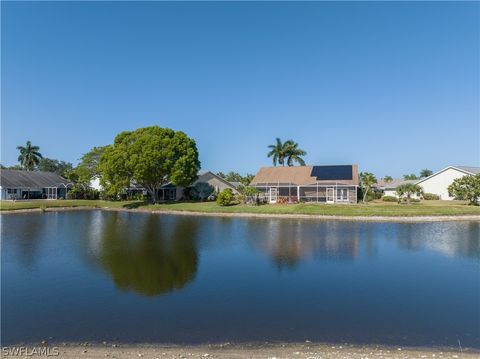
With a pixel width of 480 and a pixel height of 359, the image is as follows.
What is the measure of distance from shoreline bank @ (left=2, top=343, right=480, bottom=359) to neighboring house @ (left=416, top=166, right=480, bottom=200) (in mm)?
55135

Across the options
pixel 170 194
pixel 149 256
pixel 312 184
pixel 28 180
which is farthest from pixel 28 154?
pixel 149 256

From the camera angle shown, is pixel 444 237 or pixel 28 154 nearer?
pixel 444 237

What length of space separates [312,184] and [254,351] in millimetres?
43710

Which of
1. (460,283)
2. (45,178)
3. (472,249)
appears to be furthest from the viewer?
(45,178)

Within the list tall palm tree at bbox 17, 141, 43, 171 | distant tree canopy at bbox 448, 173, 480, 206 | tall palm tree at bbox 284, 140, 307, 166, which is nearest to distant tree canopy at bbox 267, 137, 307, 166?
tall palm tree at bbox 284, 140, 307, 166

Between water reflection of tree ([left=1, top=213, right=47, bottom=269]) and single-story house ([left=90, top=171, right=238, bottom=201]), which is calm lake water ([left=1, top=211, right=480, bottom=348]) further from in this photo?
single-story house ([left=90, top=171, right=238, bottom=201])

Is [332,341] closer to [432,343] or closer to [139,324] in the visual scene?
[432,343]

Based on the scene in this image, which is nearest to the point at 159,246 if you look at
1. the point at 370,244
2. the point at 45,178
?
the point at 370,244

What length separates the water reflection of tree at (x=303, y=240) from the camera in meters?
21.8

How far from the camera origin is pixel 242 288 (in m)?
15.5

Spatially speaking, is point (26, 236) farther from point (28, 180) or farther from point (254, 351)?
point (28, 180)

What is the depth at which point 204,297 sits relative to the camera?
1430cm

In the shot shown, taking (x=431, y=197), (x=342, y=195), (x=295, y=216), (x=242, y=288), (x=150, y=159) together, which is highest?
(x=150, y=159)

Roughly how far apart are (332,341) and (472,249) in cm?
1810
